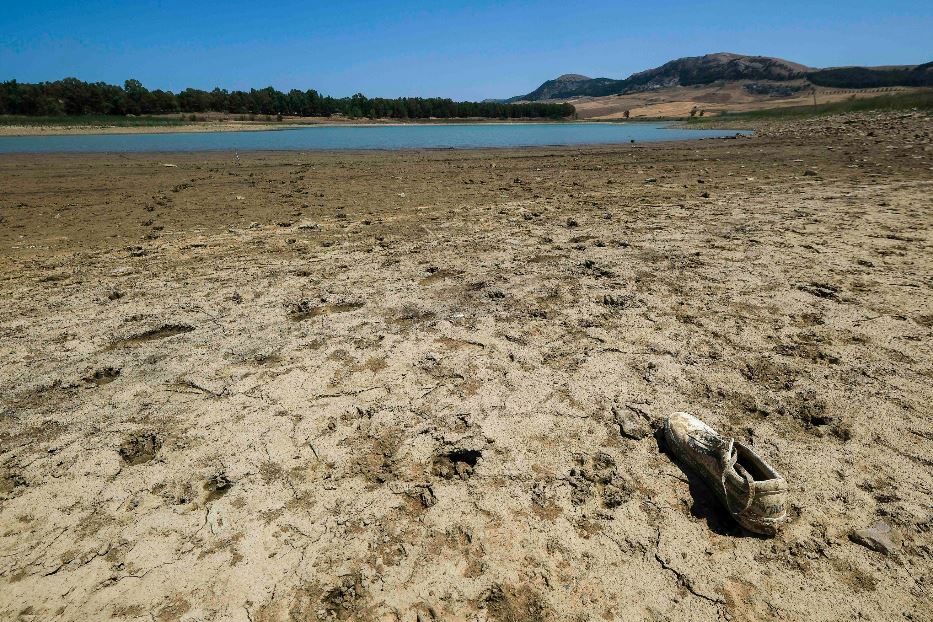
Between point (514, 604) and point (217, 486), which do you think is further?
point (217, 486)

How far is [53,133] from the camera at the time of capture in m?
39.2

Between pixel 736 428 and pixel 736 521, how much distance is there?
2.50 feet

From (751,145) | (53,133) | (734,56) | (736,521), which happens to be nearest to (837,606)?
(736,521)

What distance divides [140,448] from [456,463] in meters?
1.87

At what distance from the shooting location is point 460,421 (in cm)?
285

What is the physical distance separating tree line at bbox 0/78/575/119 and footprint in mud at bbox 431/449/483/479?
80.7 metres

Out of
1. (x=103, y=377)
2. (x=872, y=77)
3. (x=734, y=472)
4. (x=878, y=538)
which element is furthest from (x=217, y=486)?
(x=872, y=77)

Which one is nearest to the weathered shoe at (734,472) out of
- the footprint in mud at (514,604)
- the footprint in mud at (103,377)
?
the footprint in mud at (514,604)

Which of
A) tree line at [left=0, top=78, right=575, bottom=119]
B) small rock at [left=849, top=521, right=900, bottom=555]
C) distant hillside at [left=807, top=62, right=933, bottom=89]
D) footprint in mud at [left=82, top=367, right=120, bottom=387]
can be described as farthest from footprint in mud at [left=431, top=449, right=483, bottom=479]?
distant hillside at [left=807, top=62, right=933, bottom=89]

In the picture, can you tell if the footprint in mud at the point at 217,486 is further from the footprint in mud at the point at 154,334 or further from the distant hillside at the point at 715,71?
the distant hillside at the point at 715,71

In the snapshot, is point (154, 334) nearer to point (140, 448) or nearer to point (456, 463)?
point (140, 448)

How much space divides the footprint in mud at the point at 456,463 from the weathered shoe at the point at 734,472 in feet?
3.62

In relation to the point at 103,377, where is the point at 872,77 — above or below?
above

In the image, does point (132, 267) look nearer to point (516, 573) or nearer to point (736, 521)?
point (516, 573)
